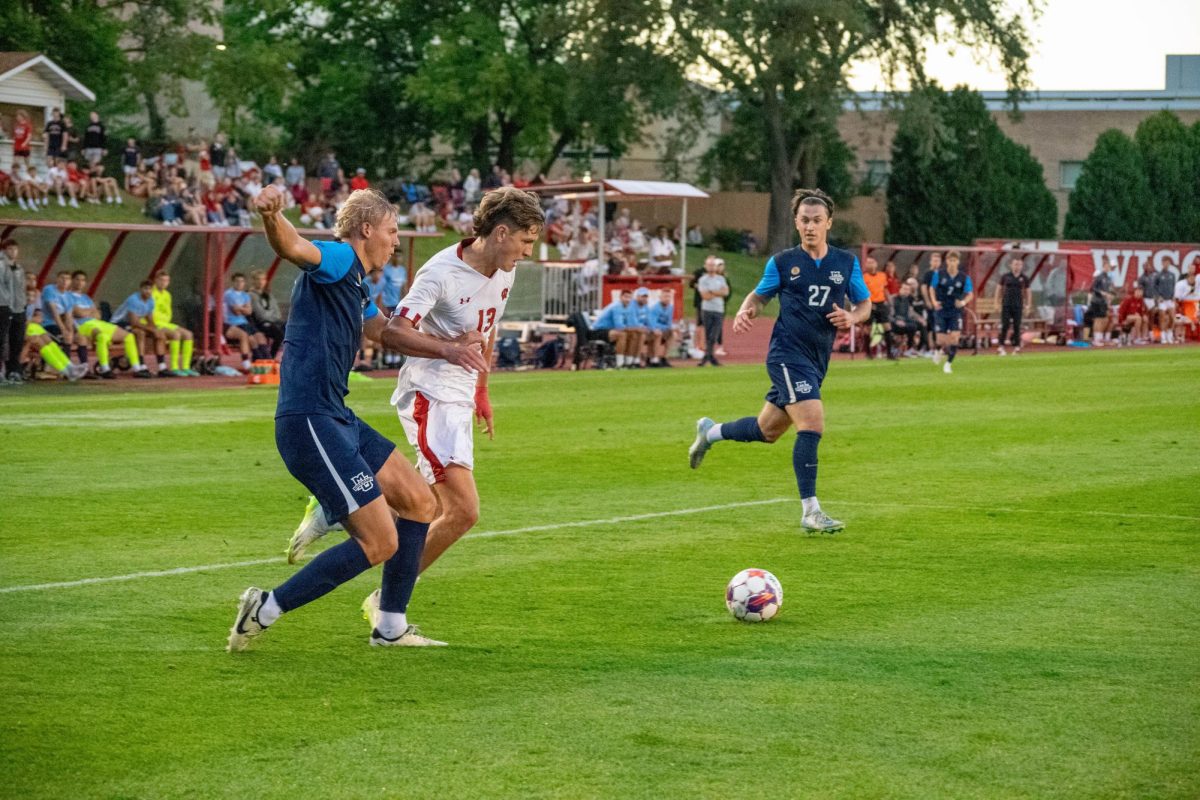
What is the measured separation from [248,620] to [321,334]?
3.93 feet

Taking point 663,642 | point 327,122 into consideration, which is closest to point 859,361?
point 663,642

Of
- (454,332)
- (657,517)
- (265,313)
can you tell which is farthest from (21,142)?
(454,332)

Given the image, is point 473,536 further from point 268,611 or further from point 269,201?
point 269,201

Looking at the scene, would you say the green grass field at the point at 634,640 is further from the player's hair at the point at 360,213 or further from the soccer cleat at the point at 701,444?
the player's hair at the point at 360,213

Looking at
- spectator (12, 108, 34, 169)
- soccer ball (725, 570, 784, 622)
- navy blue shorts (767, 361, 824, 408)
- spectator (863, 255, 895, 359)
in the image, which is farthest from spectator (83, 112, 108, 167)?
soccer ball (725, 570, 784, 622)

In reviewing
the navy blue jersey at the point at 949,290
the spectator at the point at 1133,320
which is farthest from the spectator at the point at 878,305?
the spectator at the point at 1133,320

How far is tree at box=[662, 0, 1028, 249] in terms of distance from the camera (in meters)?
57.0

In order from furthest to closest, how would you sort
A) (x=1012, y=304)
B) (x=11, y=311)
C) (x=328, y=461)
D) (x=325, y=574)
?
1. (x=1012, y=304)
2. (x=11, y=311)
3. (x=325, y=574)
4. (x=328, y=461)

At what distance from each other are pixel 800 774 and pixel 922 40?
193ft

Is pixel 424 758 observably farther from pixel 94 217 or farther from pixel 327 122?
pixel 327 122

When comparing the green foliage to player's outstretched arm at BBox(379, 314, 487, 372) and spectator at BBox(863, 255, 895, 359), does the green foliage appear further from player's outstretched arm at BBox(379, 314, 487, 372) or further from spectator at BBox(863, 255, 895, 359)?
player's outstretched arm at BBox(379, 314, 487, 372)

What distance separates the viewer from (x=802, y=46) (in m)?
57.6

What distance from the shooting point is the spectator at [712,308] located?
106ft

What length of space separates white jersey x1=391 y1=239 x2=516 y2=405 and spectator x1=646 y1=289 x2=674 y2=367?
23073 mm
